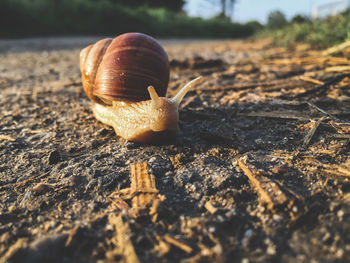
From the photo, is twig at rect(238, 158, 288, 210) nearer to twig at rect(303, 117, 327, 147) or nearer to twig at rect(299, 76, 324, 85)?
twig at rect(303, 117, 327, 147)

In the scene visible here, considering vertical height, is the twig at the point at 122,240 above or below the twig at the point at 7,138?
above

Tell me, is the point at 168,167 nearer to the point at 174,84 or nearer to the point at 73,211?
the point at 73,211

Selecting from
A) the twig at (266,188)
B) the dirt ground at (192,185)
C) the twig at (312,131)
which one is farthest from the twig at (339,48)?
the twig at (266,188)

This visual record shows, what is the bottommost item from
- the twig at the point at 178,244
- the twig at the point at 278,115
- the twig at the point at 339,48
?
the twig at the point at 178,244

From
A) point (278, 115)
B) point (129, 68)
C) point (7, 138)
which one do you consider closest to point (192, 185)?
point (129, 68)

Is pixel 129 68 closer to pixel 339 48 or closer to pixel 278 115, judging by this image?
pixel 278 115

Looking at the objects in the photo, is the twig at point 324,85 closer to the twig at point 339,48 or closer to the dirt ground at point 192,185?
the dirt ground at point 192,185
